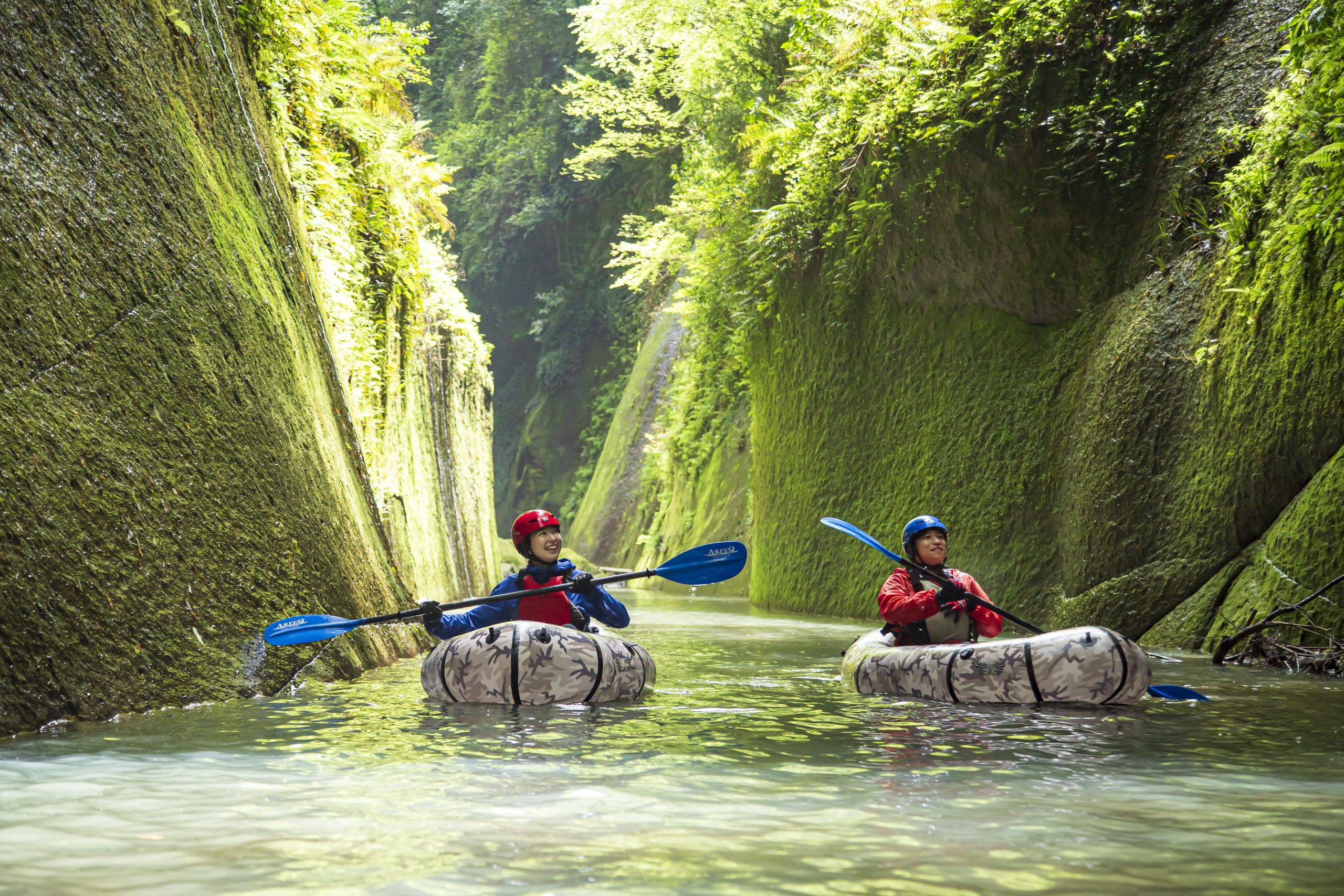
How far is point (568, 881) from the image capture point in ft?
9.32

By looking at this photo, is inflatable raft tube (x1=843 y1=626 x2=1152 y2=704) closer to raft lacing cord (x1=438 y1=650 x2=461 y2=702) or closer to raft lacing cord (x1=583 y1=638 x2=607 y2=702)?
raft lacing cord (x1=583 y1=638 x2=607 y2=702)

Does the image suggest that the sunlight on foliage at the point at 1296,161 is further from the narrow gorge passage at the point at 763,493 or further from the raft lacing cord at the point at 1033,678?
the raft lacing cord at the point at 1033,678

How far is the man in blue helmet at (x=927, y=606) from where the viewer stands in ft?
24.5

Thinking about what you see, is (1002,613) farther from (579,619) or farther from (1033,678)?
(579,619)

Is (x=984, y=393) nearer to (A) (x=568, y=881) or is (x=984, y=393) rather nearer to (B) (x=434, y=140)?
(A) (x=568, y=881)

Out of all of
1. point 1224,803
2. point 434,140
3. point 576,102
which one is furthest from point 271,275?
point 434,140

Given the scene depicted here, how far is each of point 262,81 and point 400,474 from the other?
503cm

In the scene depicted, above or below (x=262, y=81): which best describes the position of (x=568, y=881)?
below

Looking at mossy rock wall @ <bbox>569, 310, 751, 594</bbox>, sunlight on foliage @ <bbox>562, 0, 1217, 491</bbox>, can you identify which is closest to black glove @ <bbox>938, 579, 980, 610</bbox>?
sunlight on foliage @ <bbox>562, 0, 1217, 491</bbox>

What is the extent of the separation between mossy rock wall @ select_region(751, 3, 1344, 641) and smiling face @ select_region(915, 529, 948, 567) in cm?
289

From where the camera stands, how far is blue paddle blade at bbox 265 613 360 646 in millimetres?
5938

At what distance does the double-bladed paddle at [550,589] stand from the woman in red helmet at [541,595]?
0.09 m

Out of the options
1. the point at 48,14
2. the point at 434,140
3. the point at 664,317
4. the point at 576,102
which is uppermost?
the point at 434,140

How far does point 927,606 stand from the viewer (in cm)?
746
